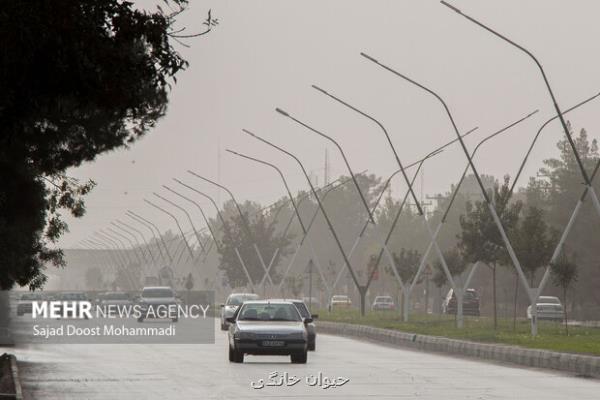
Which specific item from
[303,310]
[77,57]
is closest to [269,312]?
[303,310]

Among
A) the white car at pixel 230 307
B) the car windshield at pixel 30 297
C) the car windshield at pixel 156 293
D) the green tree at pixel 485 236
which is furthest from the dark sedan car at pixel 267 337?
the car windshield at pixel 30 297

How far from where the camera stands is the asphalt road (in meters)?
24.1

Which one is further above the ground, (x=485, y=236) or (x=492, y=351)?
(x=485, y=236)

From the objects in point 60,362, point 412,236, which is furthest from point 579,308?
point 60,362

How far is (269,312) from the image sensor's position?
1399 inches

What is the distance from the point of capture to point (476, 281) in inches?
4695

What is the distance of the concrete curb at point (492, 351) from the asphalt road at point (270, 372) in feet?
2.89

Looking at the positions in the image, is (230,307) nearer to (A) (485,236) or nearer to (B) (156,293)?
(A) (485,236)

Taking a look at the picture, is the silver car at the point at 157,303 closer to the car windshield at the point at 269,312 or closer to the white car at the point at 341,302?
the car windshield at the point at 269,312

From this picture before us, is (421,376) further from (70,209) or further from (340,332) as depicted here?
(340,332)

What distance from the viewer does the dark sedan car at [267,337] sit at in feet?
111

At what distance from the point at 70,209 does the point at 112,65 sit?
17544 millimetres

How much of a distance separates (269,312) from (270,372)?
5.14m

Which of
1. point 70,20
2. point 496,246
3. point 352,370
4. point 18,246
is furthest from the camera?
point 496,246
